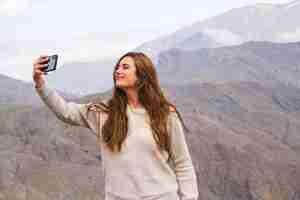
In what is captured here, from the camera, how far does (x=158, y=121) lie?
4.20 m

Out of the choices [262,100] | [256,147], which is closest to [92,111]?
[256,147]

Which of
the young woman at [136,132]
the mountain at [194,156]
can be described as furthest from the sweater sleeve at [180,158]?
the mountain at [194,156]

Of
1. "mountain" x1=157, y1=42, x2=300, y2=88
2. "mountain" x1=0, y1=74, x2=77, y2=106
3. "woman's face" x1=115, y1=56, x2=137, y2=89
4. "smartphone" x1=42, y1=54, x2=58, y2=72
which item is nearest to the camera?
"smartphone" x1=42, y1=54, x2=58, y2=72

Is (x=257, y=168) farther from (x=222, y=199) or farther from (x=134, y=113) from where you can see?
(x=134, y=113)

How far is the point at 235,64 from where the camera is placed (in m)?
142

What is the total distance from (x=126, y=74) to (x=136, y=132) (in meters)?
0.38

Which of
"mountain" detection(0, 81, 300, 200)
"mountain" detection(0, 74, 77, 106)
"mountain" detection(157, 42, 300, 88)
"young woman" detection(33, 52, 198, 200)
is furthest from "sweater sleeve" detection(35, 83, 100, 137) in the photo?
"mountain" detection(157, 42, 300, 88)

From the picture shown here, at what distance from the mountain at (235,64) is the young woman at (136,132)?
430ft

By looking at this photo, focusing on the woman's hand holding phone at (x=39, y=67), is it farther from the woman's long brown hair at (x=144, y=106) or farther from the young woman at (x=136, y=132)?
the woman's long brown hair at (x=144, y=106)

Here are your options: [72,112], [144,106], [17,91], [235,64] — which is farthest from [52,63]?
[17,91]

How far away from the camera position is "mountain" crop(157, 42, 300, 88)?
459ft

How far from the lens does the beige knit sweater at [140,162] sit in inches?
163

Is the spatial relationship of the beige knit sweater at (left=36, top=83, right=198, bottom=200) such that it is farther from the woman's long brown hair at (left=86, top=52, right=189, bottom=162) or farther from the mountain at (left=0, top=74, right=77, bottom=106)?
the mountain at (left=0, top=74, right=77, bottom=106)

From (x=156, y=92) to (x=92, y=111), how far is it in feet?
1.35
